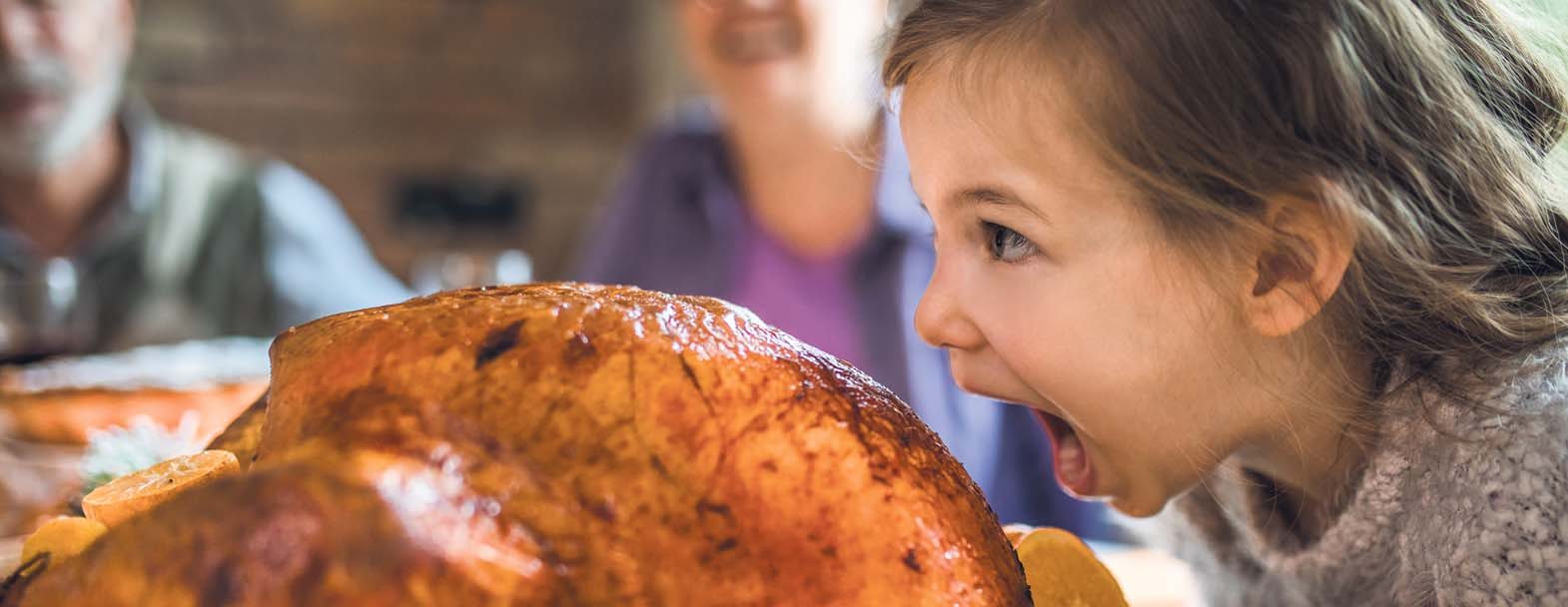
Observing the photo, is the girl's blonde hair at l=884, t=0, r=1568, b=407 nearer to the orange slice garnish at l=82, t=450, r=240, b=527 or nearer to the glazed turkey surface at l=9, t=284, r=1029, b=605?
the glazed turkey surface at l=9, t=284, r=1029, b=605

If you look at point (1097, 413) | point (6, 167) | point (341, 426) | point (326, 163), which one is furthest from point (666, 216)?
point (326, 163)

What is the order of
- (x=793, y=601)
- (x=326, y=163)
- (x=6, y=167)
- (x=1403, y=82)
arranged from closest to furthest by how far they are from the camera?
(x=793, y=601) → (x=1403, y=82) → (x=6, y=167) → (x=326, y=163)

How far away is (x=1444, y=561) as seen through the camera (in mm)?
539

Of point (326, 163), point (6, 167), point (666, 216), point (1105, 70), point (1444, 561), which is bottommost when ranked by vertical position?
point (326, 163)

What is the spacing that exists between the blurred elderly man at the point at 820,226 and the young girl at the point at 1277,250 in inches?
→ 32.7

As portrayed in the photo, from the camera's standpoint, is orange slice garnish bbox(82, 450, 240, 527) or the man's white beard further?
the man's white beard

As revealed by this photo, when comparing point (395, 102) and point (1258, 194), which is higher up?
point (1258, 194)

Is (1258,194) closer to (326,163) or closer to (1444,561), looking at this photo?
(1444,561)

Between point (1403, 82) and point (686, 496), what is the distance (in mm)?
365

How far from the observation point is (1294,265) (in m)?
0.54

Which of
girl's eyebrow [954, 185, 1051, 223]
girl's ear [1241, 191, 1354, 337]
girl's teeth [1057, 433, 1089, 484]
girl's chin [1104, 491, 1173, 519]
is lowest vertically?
girl's chin [1104, 491, 1173, 519]

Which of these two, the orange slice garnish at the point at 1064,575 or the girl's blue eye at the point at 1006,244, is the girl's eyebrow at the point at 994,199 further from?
the orange slice garnish at the point at 1064,575

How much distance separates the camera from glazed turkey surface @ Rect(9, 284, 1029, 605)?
32cm

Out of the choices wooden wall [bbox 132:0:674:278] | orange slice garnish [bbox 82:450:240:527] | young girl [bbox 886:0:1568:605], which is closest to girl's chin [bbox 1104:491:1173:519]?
young girl [bbox 886:0:1568:605]
